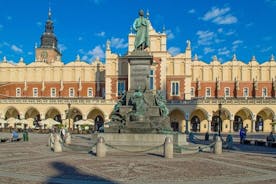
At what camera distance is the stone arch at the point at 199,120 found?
54.5 meters

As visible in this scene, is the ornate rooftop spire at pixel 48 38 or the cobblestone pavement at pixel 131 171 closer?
the cobblestone pavement at pixel 131 171

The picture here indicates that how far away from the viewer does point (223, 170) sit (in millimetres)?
12781

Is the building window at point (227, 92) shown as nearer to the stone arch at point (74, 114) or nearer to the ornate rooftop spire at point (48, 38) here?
the stone arch at point (74, 114)

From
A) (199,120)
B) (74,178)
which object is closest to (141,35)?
(74,178)

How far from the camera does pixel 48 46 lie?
11088 centimetres

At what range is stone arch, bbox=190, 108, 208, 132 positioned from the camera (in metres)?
54.5

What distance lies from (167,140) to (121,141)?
12.7 feet

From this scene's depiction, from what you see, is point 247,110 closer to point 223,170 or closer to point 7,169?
point 223,170

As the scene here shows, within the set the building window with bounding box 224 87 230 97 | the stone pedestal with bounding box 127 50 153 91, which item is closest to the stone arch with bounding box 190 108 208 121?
the building window with bounding box 224 87 230 97

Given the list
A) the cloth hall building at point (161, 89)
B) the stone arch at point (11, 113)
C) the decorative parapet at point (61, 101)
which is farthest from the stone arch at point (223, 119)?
the stone arch at point (11, 113)

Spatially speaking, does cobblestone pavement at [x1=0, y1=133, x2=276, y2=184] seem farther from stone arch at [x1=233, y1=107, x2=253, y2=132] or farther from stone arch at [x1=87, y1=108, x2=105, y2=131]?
stone arch at [x1=233, y1=107, x2=253, y2=132]

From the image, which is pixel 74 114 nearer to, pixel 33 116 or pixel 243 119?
pixel 33 116

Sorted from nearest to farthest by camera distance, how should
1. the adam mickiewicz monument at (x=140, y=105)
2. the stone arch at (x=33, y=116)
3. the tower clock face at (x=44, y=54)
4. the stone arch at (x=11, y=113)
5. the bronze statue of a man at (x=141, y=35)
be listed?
the adam mickiewicz monument at (x=140, y=105) < the bronze statue of a man at (x=141, y=35) < the stone arch at (x=11, y=113) < the stone arch at (x=33, y=116) < the tower clock face at (x=44, y=54)

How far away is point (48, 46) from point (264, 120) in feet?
252
